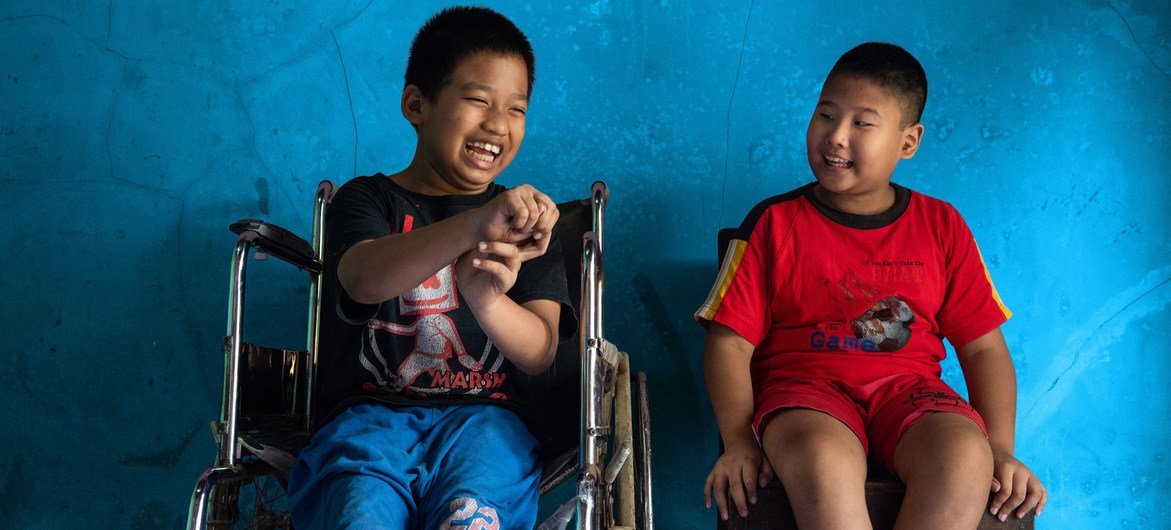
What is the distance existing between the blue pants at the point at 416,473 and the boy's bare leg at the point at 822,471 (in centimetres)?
35

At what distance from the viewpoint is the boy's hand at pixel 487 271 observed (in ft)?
3.90

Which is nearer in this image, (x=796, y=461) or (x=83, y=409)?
(x=796, y=461)

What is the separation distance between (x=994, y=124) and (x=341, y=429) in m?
1.46

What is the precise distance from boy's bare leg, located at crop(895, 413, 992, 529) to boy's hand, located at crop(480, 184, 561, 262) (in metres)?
0.60

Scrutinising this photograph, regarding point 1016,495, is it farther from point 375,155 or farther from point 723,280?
point 375,155

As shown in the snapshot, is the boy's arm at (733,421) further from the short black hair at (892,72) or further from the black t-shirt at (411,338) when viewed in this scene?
the short black hair at (892,72)

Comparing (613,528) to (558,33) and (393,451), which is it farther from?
(558,33)

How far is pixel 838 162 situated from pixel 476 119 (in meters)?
0.63

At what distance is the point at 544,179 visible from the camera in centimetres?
205

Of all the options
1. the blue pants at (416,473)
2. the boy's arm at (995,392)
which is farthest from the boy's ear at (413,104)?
the boy's arm at (995,392)

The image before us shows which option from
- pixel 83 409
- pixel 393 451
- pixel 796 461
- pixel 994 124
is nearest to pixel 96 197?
pixel 83 409

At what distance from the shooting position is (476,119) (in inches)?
60.0

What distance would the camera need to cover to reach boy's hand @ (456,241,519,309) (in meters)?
1.19

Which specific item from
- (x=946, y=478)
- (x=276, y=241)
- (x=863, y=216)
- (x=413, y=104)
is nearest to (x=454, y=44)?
(x=413, y=104)
